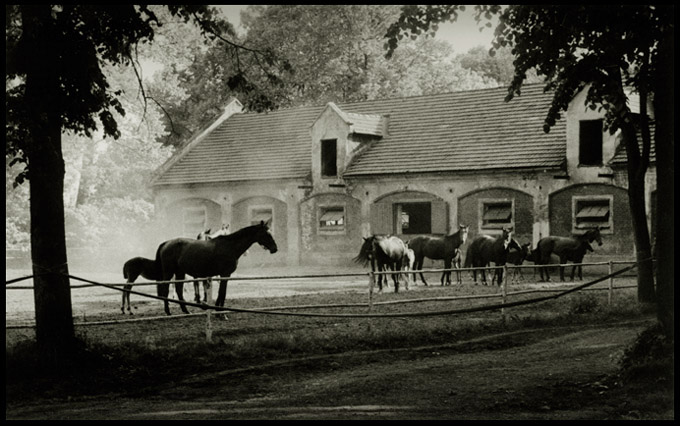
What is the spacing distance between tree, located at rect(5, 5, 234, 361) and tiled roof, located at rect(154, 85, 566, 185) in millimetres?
21225

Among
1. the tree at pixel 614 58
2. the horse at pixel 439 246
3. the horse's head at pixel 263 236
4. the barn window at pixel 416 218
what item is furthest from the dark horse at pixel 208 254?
the barn window at pixel 416 218

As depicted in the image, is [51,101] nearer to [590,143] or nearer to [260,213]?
[590,143]

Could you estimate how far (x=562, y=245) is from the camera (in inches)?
1054

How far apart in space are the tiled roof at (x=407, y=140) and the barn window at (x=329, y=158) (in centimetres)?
68

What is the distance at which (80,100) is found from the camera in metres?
10.4

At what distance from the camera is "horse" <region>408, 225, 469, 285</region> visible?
26.4 meters

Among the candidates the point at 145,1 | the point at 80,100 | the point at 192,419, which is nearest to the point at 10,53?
the point at 80,100

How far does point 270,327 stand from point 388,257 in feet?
31.2

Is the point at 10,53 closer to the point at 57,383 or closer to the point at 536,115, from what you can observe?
the point at 57,383

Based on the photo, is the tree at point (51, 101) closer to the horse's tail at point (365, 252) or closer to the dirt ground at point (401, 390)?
the dirt ground at point (401, 390)

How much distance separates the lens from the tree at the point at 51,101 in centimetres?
993

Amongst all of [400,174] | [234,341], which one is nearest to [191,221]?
[400,174]

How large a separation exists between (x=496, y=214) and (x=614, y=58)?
16990 mm

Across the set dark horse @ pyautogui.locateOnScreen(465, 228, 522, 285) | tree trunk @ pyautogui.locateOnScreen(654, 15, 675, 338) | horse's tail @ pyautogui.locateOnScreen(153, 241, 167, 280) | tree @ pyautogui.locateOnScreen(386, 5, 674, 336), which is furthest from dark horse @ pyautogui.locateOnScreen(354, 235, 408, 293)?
tree trunk @ pyautogui.locateOnScreen(654, 15, 675, 338)
